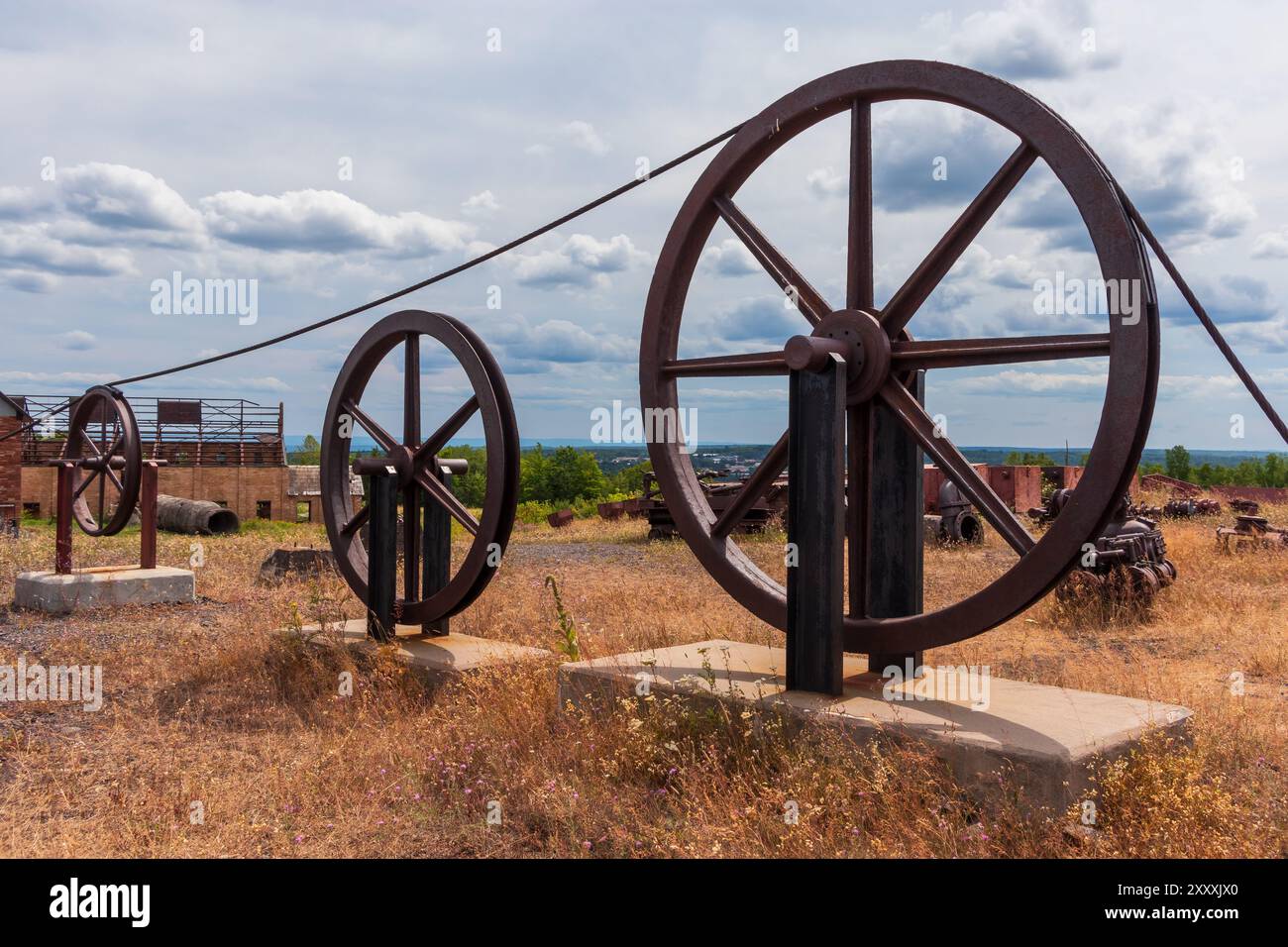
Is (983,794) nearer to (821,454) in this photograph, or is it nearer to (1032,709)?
(1032,709)

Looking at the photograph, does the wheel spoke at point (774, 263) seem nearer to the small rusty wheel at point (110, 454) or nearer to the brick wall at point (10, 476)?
the small rusty wheel at point (110, 454)

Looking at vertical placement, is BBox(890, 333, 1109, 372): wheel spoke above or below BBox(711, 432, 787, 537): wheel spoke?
above

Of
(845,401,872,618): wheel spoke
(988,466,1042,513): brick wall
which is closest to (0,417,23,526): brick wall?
(988,466,1042,513): brick wall

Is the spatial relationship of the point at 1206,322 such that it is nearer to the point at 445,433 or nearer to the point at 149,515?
the point at 445,433

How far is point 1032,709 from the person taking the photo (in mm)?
4547

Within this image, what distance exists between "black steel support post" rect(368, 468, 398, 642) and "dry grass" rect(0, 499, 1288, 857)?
0.35 m

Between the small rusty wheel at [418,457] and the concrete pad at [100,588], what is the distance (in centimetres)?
324

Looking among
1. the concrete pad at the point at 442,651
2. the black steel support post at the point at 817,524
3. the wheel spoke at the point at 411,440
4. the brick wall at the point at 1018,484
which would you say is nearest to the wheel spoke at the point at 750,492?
the black steel support post at the point at 817,524

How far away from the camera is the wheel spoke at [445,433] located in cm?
723

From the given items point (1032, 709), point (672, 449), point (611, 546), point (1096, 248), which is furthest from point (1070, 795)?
point (611, 546)

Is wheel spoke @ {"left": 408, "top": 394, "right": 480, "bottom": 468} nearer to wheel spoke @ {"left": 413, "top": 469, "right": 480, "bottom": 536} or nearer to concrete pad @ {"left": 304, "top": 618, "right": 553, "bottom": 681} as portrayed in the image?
wheel spoke @ {"left": 413, "top": 469, "right": 480, "bottom": 536}

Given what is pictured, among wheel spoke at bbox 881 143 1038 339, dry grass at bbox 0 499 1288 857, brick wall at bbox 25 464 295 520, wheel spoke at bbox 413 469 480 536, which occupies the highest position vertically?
wheel spoke at bbox 881 143 1038 339

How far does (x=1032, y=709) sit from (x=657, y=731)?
5.25 feet

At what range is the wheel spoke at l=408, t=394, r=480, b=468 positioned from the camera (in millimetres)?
7230
